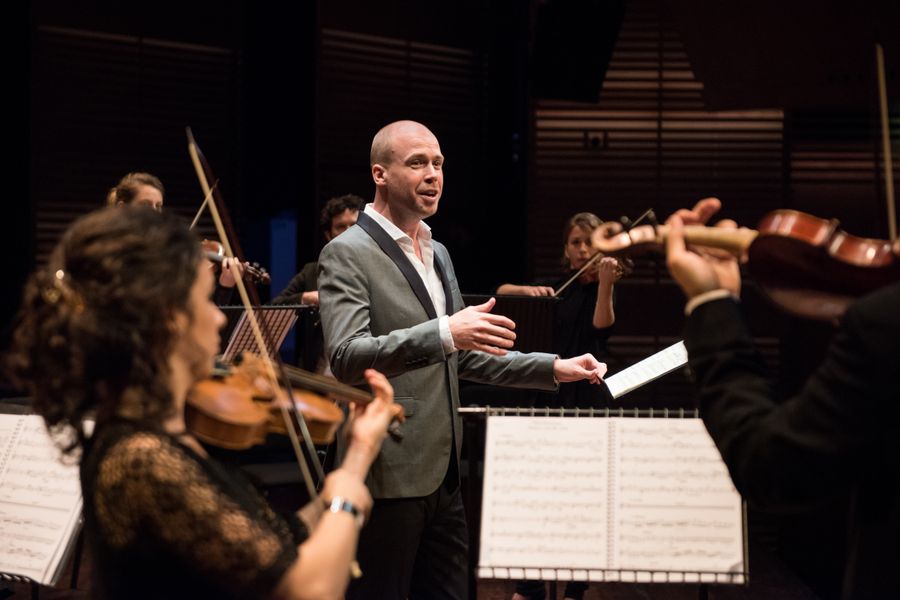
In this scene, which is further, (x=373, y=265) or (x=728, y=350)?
(x=373, y=265)

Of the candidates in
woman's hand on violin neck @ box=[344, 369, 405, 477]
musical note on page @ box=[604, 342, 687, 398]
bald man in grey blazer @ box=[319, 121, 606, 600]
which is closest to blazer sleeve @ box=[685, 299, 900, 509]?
woman's hand on violin neck @ box=[344, 369, 405, 477]

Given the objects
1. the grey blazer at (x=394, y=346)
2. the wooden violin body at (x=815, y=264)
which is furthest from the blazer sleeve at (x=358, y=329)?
the wooden violin body at (x=815, y=264)

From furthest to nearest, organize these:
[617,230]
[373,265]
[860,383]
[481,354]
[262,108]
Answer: [262,108] → [481,354] → [373,265] → [617,230] → [860,383]

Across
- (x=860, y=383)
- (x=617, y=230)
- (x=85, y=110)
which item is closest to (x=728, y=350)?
(x=860, y=383)

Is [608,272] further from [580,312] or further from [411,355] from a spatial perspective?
[411,355]

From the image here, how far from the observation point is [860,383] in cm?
128

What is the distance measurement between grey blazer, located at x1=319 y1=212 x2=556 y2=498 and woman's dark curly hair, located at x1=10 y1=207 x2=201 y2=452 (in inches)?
44.3

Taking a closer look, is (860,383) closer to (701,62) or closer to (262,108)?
(701,62)

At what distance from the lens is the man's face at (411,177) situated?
2840mm

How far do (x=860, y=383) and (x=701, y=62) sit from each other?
456cm

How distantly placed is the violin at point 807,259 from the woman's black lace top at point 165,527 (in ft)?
2.57

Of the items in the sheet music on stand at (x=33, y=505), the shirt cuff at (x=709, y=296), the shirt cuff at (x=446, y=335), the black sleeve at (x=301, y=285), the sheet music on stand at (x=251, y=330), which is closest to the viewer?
the shirt cuff at (x=709, y=296)

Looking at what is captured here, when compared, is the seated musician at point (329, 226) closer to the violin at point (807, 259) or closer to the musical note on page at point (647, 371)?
the musical note on page at point (647, 371)

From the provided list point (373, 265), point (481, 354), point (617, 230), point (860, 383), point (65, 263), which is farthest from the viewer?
point (481, 354)
